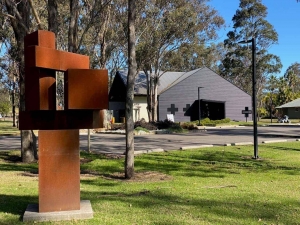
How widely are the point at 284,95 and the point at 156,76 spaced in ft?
116

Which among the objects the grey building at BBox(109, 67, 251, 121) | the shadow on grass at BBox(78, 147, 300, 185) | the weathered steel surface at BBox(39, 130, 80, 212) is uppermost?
the grey building at BBox(109, 67, 251, 121)

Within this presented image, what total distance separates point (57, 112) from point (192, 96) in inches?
1617

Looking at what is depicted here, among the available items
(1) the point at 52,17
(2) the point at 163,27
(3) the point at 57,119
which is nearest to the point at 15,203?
(3) the point at 57,119

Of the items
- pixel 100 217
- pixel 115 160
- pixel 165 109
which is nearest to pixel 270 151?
pixel 115 160

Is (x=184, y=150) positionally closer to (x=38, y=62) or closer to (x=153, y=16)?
(x=38, y=62)

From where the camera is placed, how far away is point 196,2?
121ft

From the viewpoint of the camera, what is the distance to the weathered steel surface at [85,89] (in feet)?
17.9

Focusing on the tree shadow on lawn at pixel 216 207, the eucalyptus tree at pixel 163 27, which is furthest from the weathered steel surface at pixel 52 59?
the eucalyptus tree at pixel 163 27

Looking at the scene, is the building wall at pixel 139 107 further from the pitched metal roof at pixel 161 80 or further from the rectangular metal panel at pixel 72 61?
the rectangular metal panel at pixel 72 61

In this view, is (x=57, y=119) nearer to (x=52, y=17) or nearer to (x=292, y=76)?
(x=52, y=17)

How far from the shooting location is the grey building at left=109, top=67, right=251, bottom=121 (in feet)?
149

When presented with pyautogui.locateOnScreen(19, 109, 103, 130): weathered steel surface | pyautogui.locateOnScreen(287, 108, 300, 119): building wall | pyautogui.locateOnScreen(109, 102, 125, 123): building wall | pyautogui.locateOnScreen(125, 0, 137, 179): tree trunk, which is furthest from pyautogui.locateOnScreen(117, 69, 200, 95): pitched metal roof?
pyautogui.locateOnScreen(19, 109, 103, 130): weathered steel surface

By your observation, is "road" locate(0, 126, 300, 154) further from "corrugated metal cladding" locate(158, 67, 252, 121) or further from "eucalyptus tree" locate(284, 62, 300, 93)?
"eucalyptus tree" locate(284, 62, 300, 93)

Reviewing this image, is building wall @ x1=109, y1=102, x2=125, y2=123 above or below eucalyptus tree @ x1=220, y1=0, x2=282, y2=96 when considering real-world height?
below
